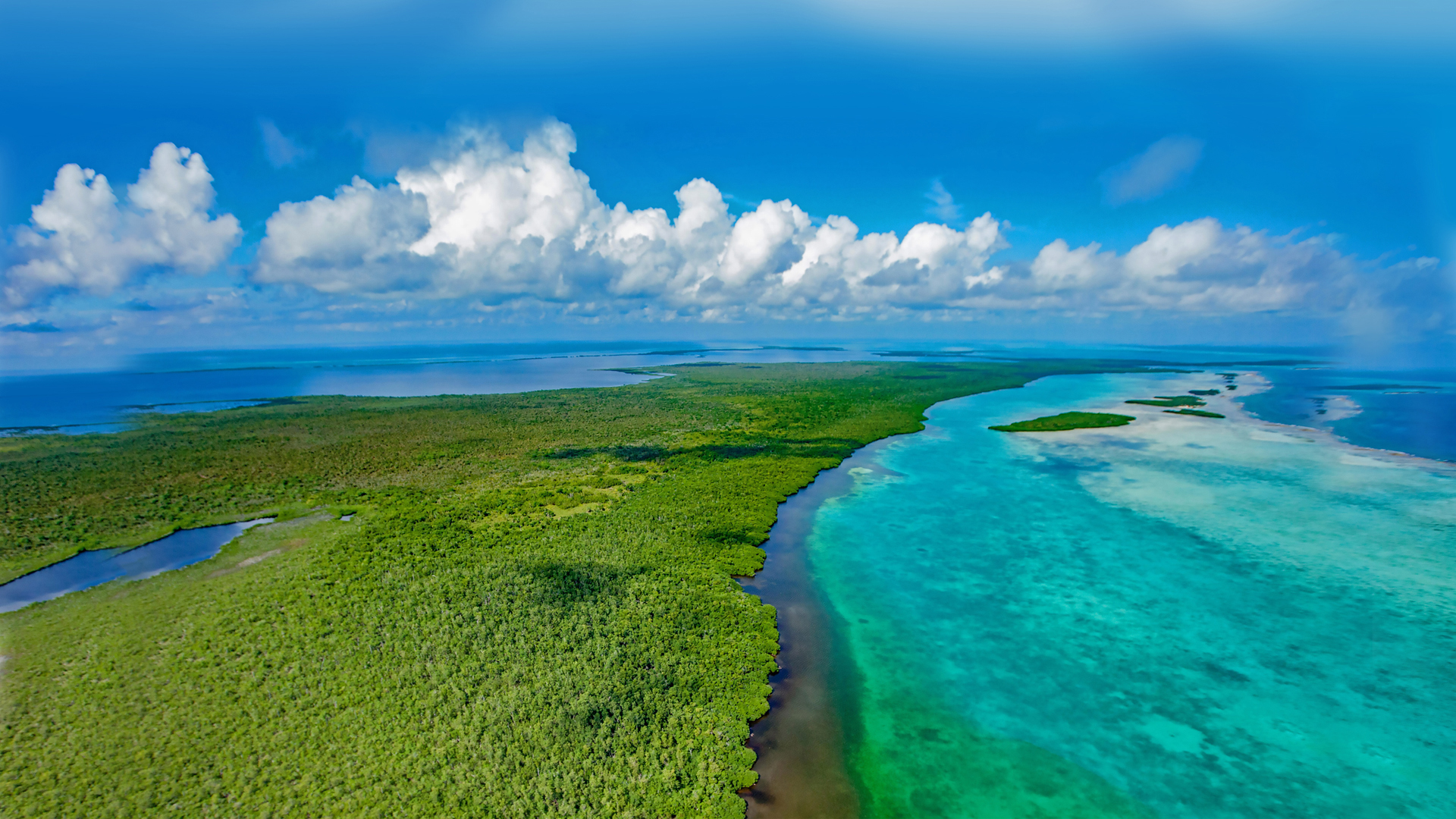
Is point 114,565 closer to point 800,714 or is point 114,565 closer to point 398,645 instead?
point 398,645

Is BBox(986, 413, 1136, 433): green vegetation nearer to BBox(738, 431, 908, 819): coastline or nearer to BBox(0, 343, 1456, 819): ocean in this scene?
BBox(0, 343, 1456, 819): ocean

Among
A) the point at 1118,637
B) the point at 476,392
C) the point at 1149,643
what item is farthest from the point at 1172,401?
the point at 476,392

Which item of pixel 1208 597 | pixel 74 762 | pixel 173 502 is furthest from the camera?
pixel 173 502

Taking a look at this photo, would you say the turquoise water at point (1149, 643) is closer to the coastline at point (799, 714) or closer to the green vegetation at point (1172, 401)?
the coastline at point (799, 714)

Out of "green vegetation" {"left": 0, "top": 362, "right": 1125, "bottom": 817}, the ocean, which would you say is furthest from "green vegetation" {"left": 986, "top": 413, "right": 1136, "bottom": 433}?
"green vegetation" {"left": 0, "top": 362, "right": 1125, "bottom": 817}

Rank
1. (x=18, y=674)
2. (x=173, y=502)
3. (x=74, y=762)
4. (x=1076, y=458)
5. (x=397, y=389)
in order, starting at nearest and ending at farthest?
(x=74, y=762), (x=18, y=674), (x=173, y=502), (x=1076, y=458), (x=397, y=389)

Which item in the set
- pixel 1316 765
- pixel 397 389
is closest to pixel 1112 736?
pixel 1316 765

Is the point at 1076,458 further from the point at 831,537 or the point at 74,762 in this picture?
the point at 74,762
